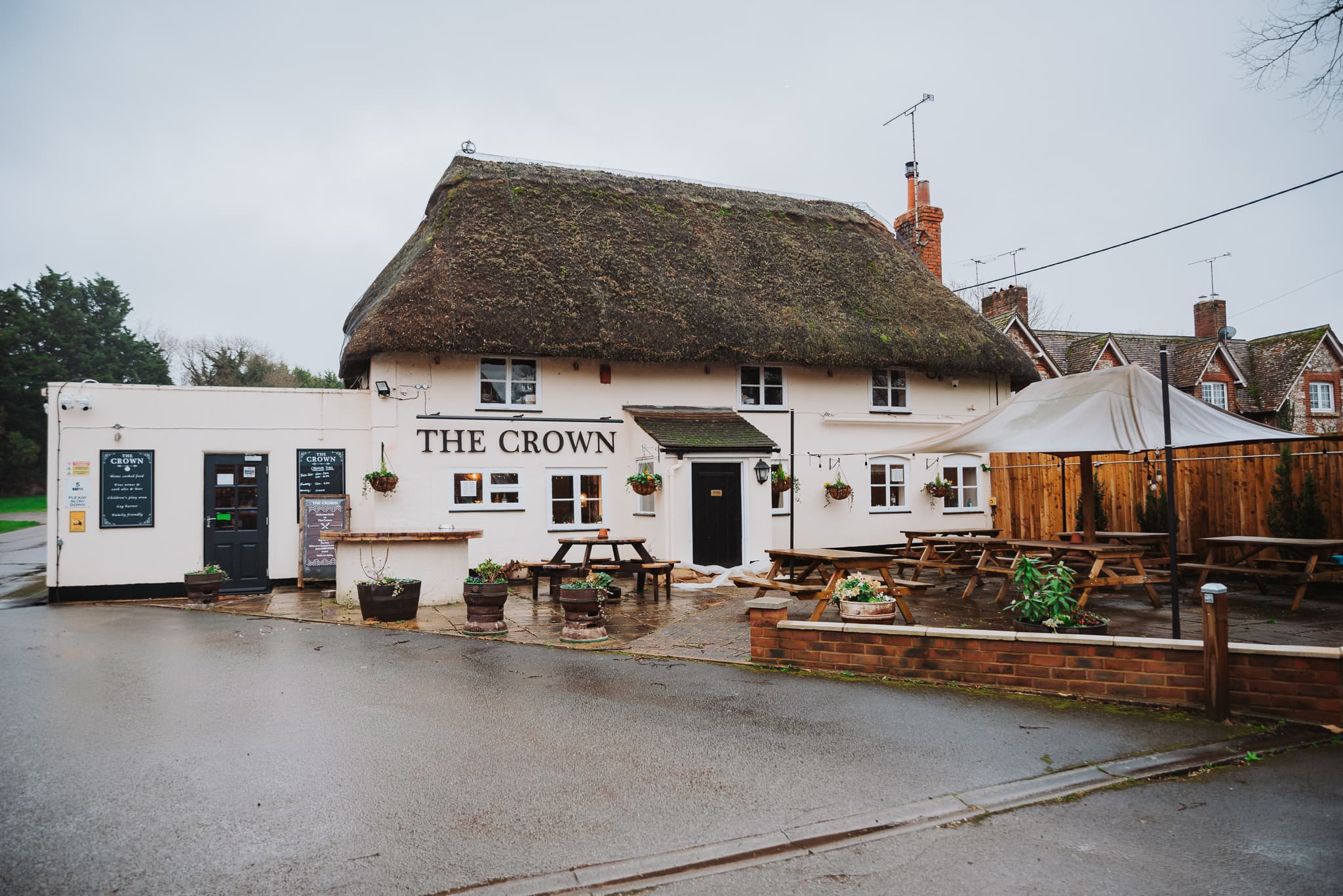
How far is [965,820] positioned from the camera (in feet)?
14.7

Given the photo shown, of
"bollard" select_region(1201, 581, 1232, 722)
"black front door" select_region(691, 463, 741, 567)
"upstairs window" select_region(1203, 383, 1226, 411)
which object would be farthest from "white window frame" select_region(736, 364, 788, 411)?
"upstairs window" select_region(1203, 383, 1226, 411)

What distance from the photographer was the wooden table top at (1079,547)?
9.62m

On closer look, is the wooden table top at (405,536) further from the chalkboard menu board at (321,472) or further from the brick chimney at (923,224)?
the brick chimney at (923,224)

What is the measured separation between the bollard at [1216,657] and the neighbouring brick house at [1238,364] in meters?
24.8

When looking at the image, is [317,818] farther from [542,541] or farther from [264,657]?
[542,541]

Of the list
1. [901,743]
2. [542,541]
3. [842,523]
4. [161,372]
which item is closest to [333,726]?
[901,743]

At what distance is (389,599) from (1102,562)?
28.0 feet

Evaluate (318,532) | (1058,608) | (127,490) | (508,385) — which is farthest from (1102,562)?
(127,490)

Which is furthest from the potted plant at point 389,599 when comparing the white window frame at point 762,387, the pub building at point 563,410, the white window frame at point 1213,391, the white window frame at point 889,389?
the white window frame at point 1213,391

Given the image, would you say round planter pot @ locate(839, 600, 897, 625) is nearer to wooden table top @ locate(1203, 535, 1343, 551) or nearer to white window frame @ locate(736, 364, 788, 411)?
wooden table top @ locate(1203, 535, 1343, 551)

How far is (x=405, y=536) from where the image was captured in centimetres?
1205

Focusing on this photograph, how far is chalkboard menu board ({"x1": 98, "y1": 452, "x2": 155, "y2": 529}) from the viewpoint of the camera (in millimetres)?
13523

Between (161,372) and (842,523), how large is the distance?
48.6 metres

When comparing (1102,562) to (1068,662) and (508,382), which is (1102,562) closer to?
(1068,662)
